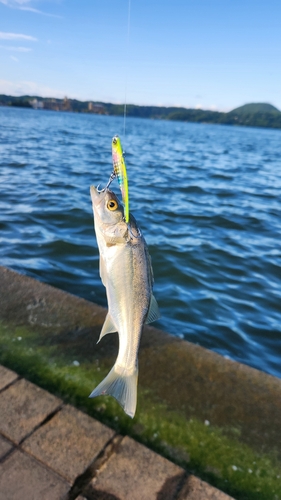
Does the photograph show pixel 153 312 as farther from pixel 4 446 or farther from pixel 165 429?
pixel 4 446

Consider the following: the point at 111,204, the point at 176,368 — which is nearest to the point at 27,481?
the point at 176,368

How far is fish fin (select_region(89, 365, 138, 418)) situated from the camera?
94.7 inches

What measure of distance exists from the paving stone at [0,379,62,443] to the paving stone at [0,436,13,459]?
0.04 metres

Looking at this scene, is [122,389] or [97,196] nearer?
[97,196]

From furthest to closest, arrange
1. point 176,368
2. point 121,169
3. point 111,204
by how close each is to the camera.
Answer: point 176,368 < point 111,204 < point 121,169

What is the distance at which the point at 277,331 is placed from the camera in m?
6.14

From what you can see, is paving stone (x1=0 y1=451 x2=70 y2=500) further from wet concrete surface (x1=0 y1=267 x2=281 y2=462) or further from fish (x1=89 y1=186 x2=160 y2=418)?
wet concrete surface (x1=0 y1=267 x2=281 y2=462)

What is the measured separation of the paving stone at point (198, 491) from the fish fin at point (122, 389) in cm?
64

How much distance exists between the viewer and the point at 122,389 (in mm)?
2424

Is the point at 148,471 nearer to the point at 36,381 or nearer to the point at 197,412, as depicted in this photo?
the point at 197,412

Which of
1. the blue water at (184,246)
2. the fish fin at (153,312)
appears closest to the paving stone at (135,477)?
the fish fin at (153,312)

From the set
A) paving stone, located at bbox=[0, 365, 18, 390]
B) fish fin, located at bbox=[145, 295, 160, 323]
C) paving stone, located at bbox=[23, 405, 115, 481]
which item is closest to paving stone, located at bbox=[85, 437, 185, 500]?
paving stone, located at bbox=[23, 405, 115, 481]

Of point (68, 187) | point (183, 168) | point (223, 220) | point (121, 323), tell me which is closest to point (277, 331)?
point (121, 323)

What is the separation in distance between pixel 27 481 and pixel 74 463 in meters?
0.31
